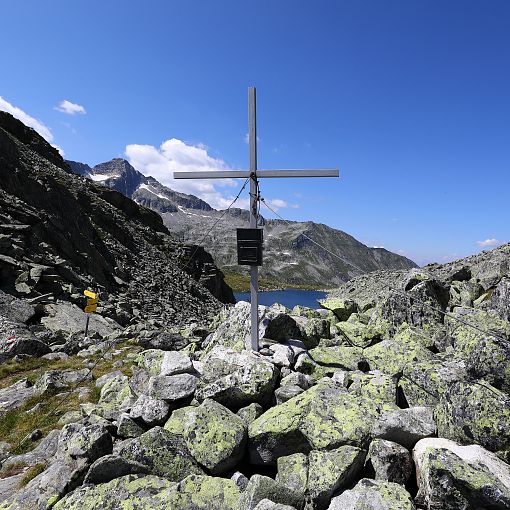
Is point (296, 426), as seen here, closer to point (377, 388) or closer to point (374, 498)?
point (374, 498)

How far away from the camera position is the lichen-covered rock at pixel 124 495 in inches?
254

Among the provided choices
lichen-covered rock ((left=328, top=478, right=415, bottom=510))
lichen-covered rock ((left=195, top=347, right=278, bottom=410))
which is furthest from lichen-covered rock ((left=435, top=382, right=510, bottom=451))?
lichen-covered rock ((left=195, top=347, right=278, bottom=410))

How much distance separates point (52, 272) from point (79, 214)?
23064 millimetres

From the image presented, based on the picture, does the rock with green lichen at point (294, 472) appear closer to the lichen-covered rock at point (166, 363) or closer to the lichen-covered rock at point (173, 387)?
the lichen-covered rock at point (173, 387)

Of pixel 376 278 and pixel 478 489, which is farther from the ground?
pixel 376 278

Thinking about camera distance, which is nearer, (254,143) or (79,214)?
(254,143)

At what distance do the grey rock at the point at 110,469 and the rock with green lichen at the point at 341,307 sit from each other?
32.9 feet

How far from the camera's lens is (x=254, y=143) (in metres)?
10.7

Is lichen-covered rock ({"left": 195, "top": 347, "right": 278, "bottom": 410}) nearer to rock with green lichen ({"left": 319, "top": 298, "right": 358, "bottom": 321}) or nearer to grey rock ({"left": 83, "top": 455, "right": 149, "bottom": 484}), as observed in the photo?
grey rock ({"left": 83, "top": 455, "right": 149, "bottom": 484})

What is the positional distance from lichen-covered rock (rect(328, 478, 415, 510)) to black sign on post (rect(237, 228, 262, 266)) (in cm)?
636

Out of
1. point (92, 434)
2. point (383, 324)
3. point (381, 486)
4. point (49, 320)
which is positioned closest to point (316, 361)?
→ point (383, 324)

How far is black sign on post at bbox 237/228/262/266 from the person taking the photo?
424 inches

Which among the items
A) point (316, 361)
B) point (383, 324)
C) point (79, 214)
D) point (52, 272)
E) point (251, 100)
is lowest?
point (316, 361)

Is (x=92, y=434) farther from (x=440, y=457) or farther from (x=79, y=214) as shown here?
(x=79, y=214)
